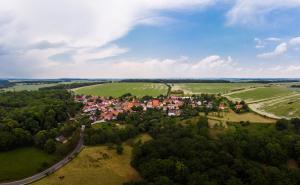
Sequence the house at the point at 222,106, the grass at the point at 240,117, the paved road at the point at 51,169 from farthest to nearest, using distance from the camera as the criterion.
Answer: the house at the point at 222,106, the grass at the point at 240,117, the paved road at the point at 51,169

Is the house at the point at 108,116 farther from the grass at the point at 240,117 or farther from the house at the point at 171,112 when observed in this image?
the grass at the point at 240,117

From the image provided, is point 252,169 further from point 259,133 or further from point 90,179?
point 90,179

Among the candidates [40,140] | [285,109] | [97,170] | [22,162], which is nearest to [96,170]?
[97,170]

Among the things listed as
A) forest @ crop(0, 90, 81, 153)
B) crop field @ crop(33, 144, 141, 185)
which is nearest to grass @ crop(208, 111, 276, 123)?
crop field @ crop(33, 144, 141, 185)

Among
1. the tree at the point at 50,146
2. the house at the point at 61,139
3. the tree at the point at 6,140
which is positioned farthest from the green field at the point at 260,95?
the tree at the point at 6,140

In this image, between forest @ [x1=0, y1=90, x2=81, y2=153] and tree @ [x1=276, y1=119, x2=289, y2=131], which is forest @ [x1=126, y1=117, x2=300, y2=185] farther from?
forest @ [x1=0, y1=90, x2=81, y2=153]

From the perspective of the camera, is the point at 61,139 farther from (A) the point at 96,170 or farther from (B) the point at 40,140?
(A) the point at 96,170

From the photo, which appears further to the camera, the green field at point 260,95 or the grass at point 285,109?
the green field at point 260,95
